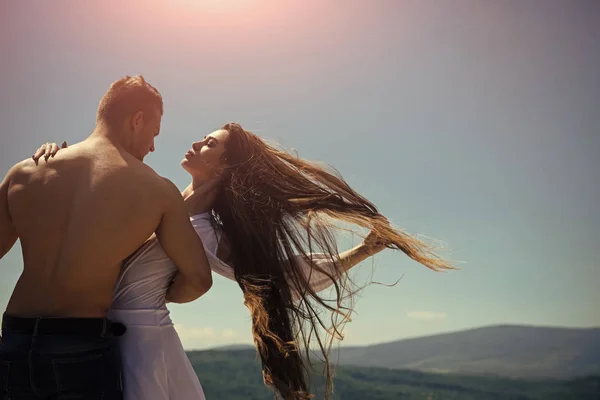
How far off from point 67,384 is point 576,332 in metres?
16.9

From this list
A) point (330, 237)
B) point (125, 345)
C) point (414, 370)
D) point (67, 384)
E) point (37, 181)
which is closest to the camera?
point (67, 384)

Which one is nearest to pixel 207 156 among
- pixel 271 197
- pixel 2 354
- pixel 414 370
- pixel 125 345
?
pixel 271 197

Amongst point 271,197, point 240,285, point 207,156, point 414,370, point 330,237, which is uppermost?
point 207,156

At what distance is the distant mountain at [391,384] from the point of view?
12750 millimetres

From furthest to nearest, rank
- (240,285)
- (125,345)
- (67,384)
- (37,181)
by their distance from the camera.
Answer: (240,285)
(125,345)
(37,181)
(67,384)

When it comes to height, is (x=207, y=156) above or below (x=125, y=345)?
above

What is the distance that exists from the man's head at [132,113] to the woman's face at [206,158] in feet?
2.06

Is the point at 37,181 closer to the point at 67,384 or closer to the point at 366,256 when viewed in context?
the point at 67,384

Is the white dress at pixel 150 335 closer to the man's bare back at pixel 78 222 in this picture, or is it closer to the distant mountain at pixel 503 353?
the man's bare back at pixel 78 222

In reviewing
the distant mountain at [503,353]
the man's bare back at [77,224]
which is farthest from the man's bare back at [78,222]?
the distant mountain at [503,353]

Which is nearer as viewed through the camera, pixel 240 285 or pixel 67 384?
pixel 67 384

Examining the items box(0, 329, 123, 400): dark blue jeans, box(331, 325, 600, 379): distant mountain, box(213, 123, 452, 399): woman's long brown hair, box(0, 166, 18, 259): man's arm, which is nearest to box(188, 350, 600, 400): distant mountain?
box(331, 325, 600, 379): distant mountain

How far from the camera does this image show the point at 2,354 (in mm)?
1938

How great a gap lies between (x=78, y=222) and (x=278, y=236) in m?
1.09
